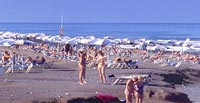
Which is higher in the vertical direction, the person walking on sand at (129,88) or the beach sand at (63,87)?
the person walking on sand at (129,88)

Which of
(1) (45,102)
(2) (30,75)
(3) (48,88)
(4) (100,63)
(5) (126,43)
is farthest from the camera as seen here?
(5) (126,43)

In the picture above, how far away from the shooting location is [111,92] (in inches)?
1030

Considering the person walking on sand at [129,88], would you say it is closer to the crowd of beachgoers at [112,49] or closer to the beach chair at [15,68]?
the beach chair at [15,68]

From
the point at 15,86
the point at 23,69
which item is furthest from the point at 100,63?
the point at 23,69

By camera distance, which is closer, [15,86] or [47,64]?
[15,86]

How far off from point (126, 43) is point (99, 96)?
51.1 meters

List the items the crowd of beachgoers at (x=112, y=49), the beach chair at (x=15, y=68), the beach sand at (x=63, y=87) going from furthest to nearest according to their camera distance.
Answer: the crowd of beachgoers at (x=112, y=49) → the beach chair at (x=15, y=68) → the beach sand at (x=63, y=87)

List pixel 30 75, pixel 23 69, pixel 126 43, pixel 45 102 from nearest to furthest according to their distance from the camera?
1. pixel 45 102
2. pixel 30 75
3. pixel 23 69
4. pixel 126 43

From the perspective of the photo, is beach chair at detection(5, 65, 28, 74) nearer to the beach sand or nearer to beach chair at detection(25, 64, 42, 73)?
beach chair at detection(25, 64, 42, 73)

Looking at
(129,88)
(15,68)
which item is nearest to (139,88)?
(129,88)

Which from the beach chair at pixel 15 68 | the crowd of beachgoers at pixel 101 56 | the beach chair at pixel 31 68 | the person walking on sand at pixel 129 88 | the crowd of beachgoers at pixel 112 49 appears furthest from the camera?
the crowd of beachgoers at pixel 112 49

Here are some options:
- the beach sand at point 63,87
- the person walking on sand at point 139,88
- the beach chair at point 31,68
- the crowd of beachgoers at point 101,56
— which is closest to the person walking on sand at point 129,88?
the crowd of beachgoers at point 101,56

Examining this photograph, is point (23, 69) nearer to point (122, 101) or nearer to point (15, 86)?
point (15, 86)

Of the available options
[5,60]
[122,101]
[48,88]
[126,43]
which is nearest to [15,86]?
[48,88]
